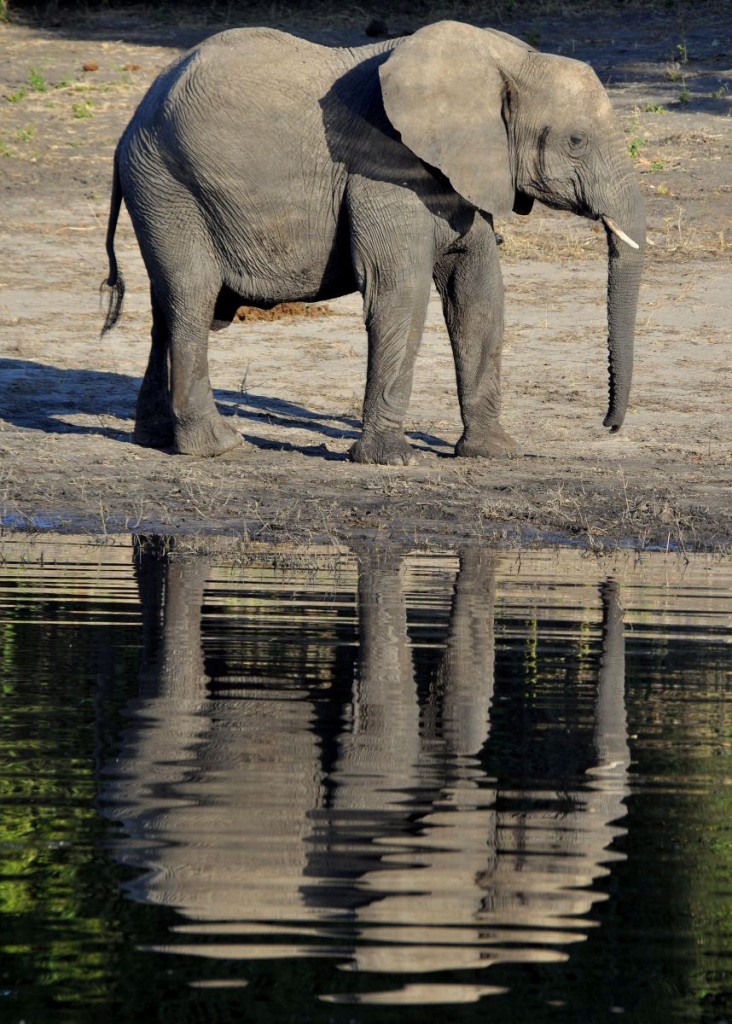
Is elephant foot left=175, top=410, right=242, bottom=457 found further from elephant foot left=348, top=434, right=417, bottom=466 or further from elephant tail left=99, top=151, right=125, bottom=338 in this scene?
elephant tail left=99, top=151, right=125, bottom=338

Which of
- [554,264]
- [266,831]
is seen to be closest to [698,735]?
[266,831]

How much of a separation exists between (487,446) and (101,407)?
3.01 meters

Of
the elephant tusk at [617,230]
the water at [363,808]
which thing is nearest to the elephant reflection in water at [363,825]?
the water at [363,808]

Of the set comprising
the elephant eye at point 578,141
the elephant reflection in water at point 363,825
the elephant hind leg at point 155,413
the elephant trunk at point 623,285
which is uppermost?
the elephant eye at point 578,141

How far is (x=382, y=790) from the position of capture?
15.5 ft

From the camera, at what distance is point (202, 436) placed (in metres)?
12.0

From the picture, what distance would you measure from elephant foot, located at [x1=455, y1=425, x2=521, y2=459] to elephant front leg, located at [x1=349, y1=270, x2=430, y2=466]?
45cm

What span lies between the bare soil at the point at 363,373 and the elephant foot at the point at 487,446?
0.17 m

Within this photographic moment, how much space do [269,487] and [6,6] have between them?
55.2 feet

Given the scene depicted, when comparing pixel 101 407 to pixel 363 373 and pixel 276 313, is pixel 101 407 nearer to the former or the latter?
pixel 363 373

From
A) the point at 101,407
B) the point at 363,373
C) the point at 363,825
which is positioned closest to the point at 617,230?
the point at 363,373

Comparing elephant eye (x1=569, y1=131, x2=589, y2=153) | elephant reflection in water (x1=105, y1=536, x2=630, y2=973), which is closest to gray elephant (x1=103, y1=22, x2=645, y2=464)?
elephant eye (x1=569, y1=131, x2=589, y2=153)

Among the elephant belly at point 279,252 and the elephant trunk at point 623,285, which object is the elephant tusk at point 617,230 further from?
the elephant belly at point 279,252

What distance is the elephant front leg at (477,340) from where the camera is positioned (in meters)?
12.0
